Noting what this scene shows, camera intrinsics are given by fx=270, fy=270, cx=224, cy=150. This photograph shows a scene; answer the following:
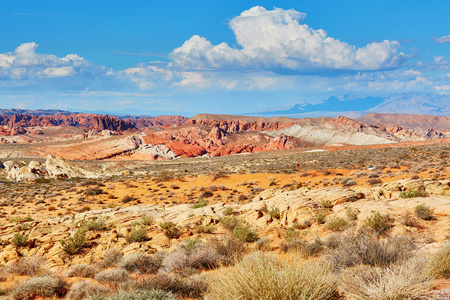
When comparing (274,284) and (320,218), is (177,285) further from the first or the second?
(320,218)

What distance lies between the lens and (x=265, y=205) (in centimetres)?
1352

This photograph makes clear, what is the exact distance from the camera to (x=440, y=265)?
15.7 feet

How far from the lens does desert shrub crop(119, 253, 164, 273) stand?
23.4 feet

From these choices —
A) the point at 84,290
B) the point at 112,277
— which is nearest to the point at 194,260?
the point at 112,277

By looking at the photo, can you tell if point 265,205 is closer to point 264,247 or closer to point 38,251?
point 264,247

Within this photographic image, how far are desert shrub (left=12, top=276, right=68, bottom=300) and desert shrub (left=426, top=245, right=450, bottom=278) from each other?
23.6ft

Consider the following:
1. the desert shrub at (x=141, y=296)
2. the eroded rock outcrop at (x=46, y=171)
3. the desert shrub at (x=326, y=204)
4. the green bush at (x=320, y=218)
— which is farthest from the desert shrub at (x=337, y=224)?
the eroded rock outcrop at (x=46, y=171)

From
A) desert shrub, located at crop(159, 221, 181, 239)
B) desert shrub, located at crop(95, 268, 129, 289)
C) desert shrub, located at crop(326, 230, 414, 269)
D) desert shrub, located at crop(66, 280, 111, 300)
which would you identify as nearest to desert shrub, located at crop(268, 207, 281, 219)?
desert shrub, located at crop(159, 221, 181, 239)

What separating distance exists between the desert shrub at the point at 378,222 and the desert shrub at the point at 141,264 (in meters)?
6.51

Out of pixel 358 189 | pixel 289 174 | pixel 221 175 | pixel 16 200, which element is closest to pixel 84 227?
pixel 358 189

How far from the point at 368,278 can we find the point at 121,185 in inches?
1051

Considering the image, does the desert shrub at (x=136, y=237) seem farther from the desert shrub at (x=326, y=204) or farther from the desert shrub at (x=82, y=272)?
the desert shrub at (x=326, y=204)

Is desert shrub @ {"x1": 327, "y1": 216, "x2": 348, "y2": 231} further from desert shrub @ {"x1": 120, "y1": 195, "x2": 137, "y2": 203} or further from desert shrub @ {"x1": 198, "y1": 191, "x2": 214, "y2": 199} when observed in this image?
desert shrub @ {"x1": 120, "y1": 195, "x2": 137, "y2": 203}

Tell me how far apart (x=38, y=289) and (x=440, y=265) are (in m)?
7.73
